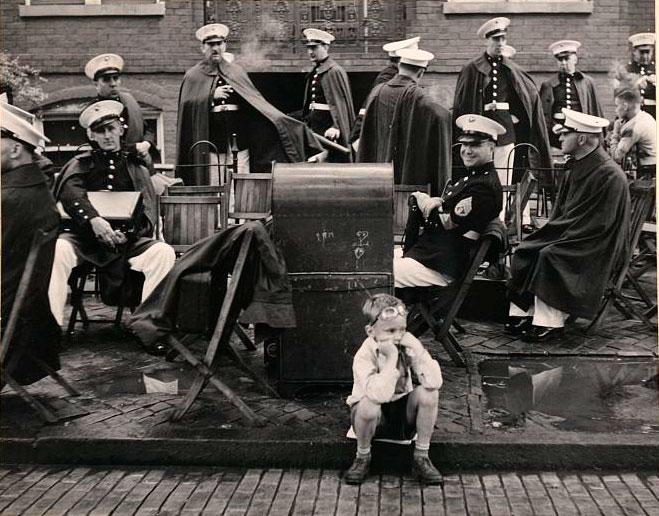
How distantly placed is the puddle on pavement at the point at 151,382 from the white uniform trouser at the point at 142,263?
71 centimetres

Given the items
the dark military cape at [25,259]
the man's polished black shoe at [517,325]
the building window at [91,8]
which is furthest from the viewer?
the building window at [91,8]

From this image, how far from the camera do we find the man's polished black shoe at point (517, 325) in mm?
6656

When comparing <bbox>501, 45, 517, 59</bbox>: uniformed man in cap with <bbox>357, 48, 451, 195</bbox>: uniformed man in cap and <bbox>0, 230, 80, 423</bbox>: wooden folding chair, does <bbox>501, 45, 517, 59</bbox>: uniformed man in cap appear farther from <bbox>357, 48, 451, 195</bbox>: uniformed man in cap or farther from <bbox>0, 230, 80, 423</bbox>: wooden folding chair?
<bbox>0, 230, 80, 423</bbox>: wooden folding chair

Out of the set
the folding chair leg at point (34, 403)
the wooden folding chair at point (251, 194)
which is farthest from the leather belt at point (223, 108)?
the folding chair leg at point (34, 403)

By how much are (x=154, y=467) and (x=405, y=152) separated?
177 inches

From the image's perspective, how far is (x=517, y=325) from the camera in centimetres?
673

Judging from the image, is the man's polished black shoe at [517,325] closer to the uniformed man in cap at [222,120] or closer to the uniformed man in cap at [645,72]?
the uniformed man in cap at [222,120]

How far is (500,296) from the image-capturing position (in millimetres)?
7117

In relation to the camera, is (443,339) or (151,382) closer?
(151,382)

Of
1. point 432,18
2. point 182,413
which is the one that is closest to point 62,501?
point 182,413

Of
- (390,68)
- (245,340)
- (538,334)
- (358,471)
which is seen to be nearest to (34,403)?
(245,340)

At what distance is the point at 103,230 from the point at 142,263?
0.40m

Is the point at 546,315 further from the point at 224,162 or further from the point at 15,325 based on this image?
the point at 224,162

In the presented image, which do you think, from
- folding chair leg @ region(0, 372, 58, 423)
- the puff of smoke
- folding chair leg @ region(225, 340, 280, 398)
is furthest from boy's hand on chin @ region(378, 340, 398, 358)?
the puff of smoke
